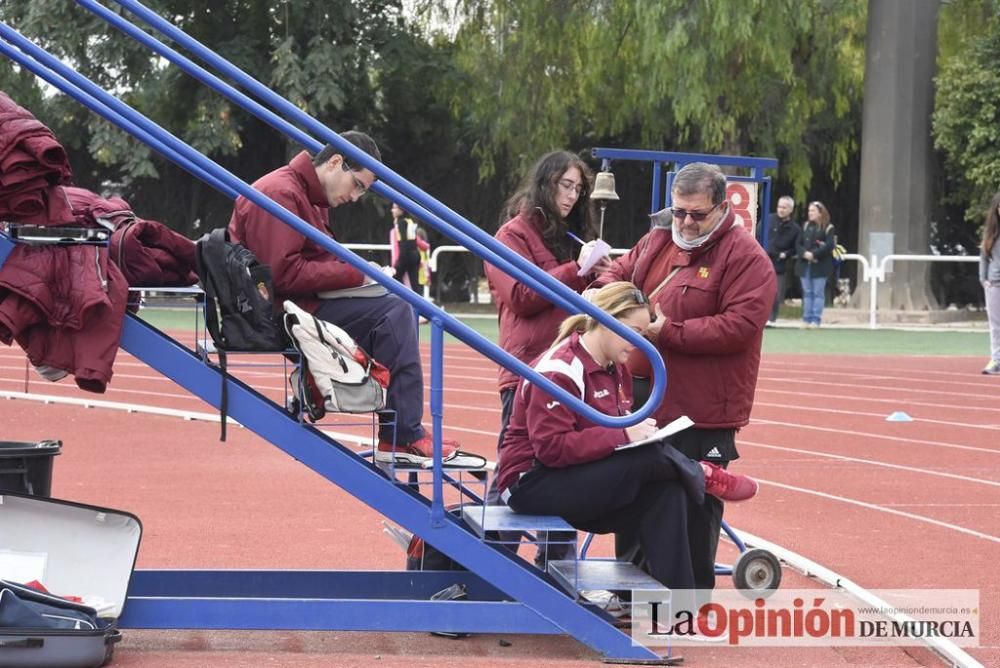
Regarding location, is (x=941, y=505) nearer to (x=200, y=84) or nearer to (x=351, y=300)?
(x=351, y=300)

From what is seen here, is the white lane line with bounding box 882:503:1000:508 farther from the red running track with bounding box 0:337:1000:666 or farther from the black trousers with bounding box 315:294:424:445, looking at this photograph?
the black trousers with bounding box 315:294:424:445

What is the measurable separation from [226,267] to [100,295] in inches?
17.6

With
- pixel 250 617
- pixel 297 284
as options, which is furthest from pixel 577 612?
pixel 297 284

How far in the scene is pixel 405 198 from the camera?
6043 mm

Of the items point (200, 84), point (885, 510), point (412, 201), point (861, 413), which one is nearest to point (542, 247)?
point (412, 201)

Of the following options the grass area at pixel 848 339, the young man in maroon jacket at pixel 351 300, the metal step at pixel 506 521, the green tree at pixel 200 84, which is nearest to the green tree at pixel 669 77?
the green tree at pixel 200 84

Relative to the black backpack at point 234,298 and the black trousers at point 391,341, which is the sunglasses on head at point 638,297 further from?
the black backpack at point 234,298

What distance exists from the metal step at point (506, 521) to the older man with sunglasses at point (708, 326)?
0.67m

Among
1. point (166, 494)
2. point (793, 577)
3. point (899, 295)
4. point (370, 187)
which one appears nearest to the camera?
point (370, 187)

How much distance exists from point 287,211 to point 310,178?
1.80ft

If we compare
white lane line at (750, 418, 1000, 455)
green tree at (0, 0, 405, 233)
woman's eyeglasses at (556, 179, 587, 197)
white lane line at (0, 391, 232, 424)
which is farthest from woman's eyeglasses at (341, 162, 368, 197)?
green tree at (0, 0, 405, 233)

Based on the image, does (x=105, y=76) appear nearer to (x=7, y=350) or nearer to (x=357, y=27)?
(x=357, y=27)

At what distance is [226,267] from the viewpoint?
552cm

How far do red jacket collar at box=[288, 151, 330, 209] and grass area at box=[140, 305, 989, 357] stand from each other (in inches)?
505
